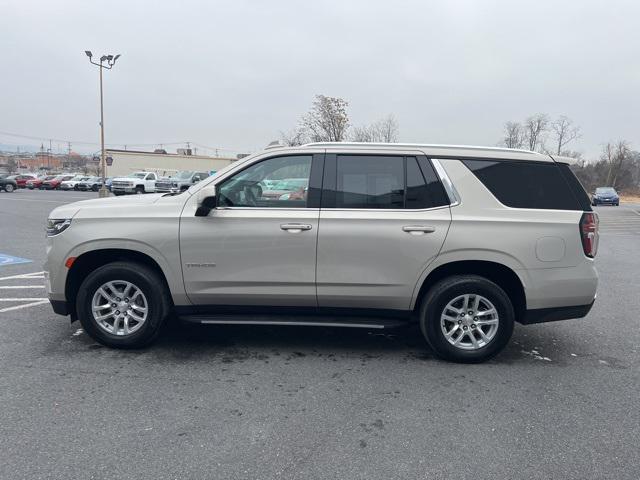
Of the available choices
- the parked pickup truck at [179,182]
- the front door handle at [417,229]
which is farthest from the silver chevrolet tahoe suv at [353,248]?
the parked pickup truck at [179,182]

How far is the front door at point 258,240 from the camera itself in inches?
166

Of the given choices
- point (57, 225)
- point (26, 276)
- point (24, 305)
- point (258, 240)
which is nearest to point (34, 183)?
point (26, 276)

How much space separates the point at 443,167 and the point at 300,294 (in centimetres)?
171

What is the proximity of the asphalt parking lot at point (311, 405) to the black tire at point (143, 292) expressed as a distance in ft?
0.46

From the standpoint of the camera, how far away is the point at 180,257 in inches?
169

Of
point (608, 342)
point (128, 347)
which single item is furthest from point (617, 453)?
point (128, 347)

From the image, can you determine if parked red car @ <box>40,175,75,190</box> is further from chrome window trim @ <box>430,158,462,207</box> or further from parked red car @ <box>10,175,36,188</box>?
chrome window trim @ <box>430,158,462,207</box>

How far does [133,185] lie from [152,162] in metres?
34.5

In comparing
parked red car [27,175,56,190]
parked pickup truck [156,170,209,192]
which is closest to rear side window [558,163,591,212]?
parked pickup truck [156,170,209,192]

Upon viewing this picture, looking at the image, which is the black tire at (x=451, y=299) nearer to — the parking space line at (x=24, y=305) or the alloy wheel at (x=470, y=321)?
the alloy wheel at (x=470, y=321)

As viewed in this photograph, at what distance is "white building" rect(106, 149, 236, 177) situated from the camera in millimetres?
63344

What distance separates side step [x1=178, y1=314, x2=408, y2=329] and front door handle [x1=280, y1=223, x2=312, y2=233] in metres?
0.81

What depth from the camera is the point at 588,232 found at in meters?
4.21

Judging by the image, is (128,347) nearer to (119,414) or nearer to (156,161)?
(119,414)
